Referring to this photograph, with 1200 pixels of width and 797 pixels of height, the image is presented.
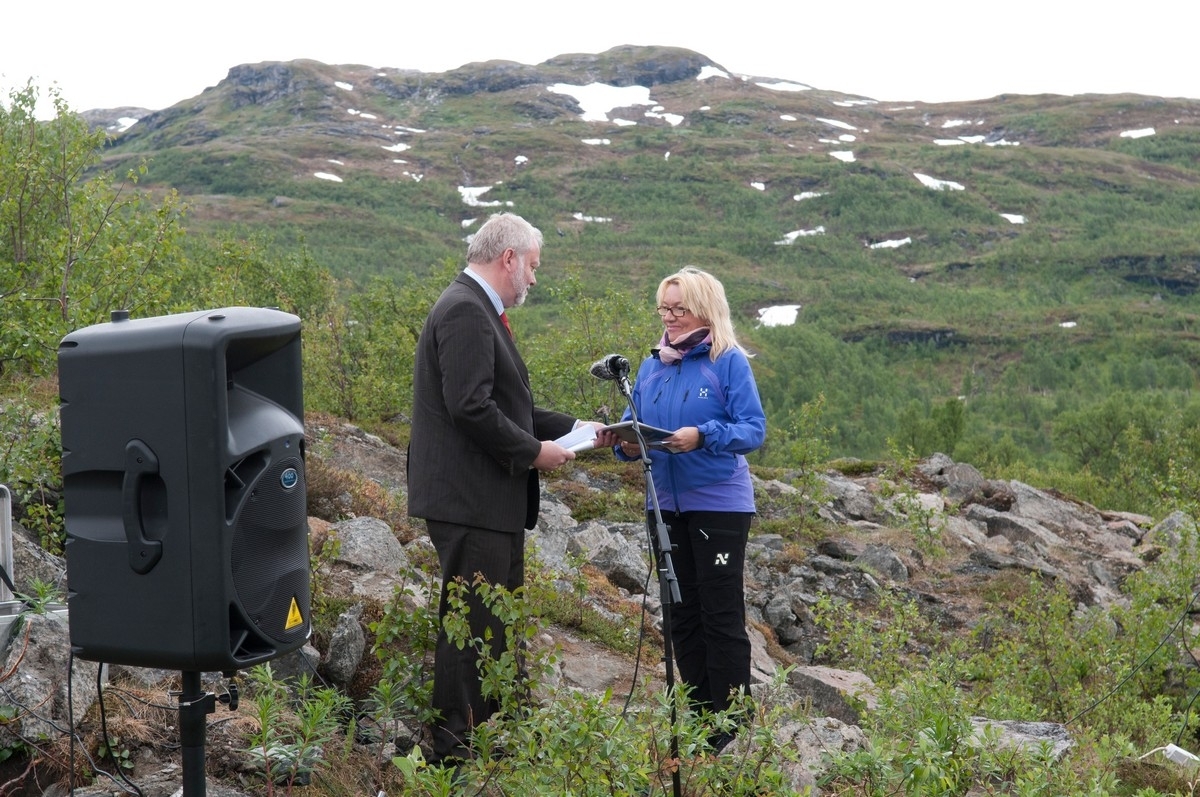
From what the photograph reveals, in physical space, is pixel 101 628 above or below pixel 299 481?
below

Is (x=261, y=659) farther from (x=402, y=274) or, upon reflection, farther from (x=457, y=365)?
(x=402, y=274)

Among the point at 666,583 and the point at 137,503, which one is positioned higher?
the point at 137,503

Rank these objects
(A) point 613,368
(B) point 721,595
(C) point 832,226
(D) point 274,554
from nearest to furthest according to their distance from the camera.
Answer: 1. (D) point 274,554
2. (A) point 613,368
3. (B) point 721,595
4. (C) point 832,226

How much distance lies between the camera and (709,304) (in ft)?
18.3

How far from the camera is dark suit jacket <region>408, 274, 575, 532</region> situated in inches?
179

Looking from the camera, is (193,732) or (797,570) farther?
(797,570)

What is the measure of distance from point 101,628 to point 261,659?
18.2 inches

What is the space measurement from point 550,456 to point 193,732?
1.87m

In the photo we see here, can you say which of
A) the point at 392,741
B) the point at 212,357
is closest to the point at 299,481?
the point at 212,357

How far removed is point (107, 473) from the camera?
310 centimetres

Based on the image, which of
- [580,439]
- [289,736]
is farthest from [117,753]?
[580,439]

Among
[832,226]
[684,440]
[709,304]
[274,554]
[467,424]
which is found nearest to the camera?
[274,554]

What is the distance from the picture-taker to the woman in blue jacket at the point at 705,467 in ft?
17.5

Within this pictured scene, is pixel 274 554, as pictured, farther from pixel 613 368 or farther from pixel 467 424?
pixel 613 368
